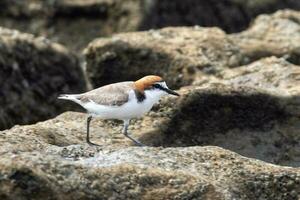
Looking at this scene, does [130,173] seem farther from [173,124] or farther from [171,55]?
[171,55]

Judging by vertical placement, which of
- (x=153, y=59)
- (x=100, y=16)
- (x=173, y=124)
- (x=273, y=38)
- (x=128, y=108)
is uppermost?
(x=128, y=108)

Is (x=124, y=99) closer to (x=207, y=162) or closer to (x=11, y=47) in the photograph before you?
(x=207, y=162)

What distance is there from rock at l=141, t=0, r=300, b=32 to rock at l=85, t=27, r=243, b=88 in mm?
7995

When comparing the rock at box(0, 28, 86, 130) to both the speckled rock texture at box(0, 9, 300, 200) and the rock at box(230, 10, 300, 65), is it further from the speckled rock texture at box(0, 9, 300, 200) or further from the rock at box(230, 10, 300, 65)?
the rock at box(230, 10, 300, 65)

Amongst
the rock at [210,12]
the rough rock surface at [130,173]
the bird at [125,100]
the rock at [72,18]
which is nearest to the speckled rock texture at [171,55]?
the bird at [125,100]

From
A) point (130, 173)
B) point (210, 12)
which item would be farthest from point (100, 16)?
point (130, 173)

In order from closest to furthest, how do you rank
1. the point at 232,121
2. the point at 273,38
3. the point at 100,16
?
the point at 232,121 < the point at 273,38 < the point at 100,16

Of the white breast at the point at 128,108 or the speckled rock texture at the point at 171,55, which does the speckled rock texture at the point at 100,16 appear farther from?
the white breast at the point at 128,108

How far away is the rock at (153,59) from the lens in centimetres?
1769

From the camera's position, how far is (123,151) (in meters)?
11.0

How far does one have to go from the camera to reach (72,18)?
27.0m

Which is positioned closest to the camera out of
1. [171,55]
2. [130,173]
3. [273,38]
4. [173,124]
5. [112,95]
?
[130,173]

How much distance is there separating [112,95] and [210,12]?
587 inches

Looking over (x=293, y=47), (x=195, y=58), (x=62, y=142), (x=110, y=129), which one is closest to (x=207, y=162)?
(x=62, y=142)
